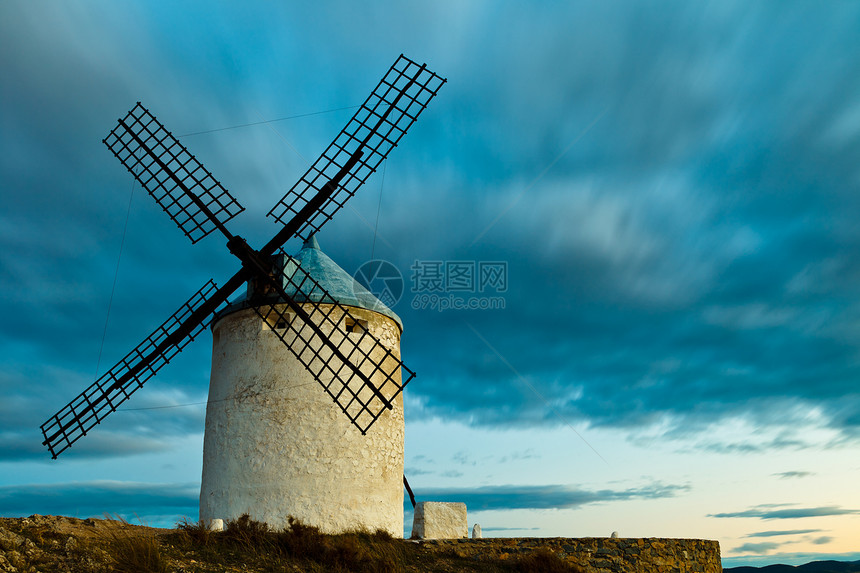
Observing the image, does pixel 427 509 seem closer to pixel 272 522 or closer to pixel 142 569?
pixel 272 522

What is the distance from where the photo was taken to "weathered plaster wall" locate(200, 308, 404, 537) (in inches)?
368

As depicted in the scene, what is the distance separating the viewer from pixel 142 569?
6.04m

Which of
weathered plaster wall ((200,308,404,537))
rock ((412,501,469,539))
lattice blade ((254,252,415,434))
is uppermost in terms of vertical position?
lattice blade ((254,252,415,434))

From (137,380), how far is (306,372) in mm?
3223

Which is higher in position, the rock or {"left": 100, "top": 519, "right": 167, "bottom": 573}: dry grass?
the rock

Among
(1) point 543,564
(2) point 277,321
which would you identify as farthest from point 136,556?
(1) point 543,564

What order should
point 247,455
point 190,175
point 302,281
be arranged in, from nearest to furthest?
point 247,455, point 302,281, point 190,175

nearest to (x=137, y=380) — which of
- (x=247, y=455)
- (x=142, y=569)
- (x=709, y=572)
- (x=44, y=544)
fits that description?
(x=247, y=455)

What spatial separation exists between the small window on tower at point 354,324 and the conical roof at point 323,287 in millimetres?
266

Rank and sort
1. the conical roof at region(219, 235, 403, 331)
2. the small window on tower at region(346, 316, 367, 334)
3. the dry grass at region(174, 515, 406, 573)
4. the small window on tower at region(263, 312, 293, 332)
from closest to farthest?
the dry grass at region(174, 515, 406, 573)
the small window on tower at region(263, 312, 293, 332)
the conical roof at region(219, 235, 403, 331)
the small window on tower at region(346, 316, 367, 334)

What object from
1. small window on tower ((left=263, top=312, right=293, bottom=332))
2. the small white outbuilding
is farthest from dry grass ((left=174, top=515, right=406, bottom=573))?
small window on tower ((left=263, top=312, right=293, bottom=332))

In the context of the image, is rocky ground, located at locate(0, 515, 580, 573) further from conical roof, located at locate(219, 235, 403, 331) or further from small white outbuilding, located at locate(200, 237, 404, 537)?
conical roof, located at locate(219, 235, 403, 331)

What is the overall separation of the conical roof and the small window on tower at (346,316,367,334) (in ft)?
0.87

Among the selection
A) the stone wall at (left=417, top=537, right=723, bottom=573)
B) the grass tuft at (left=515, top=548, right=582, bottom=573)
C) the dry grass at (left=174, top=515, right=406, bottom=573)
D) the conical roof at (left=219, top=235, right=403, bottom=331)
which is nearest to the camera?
the dry grass at (left=174, top=515, right=406, bottom=573)
